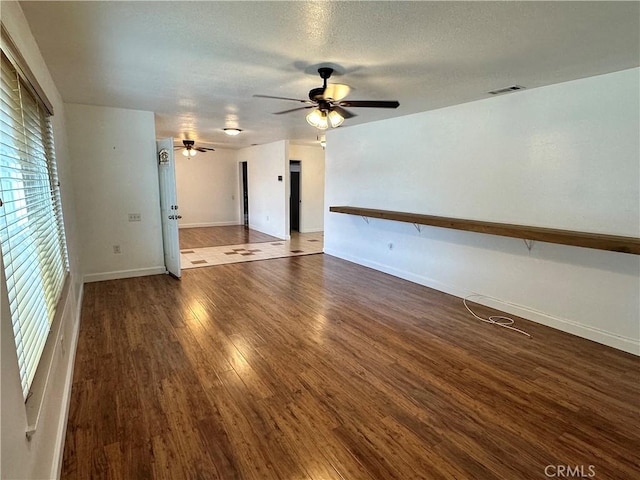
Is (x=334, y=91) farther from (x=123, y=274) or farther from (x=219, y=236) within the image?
(x=219, y=236)

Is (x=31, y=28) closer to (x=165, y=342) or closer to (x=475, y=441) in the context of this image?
(x=165, y=342)

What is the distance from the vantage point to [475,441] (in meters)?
1.97

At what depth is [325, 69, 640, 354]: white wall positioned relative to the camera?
2955 mm

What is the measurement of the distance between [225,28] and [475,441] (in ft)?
9.65

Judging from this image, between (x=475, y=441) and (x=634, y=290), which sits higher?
(x=634, y=290)

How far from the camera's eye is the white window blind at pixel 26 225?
4.39 feet

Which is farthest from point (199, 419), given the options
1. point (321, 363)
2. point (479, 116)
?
point (479, 116)

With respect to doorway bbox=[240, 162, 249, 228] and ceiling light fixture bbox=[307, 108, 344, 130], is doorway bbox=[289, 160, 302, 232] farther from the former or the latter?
ceiling light fixture bbox=[307, 108, 344, 130]

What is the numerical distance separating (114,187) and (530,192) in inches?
206

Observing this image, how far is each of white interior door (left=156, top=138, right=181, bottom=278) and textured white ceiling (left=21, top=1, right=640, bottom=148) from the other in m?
1.09

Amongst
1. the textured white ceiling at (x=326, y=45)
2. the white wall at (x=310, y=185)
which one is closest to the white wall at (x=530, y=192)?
the textured white ceiling at (x=326, y=45)

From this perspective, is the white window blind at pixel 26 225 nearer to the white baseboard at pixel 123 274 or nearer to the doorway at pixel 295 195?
the white baseboard at pixel 123 274

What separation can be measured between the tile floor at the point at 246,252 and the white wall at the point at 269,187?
0.71 metres

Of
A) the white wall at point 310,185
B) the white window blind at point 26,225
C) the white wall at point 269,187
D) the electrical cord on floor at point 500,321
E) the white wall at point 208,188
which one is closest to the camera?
the white window blind at point 26,225
